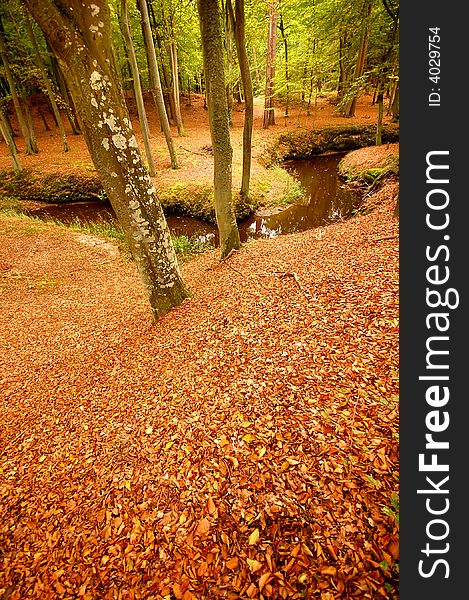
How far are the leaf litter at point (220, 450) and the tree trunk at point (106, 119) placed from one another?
1421mm

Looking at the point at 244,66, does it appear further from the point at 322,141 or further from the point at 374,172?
the point at 322,141

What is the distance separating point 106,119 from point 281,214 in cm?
1055

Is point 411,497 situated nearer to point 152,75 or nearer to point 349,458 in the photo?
point 349,458

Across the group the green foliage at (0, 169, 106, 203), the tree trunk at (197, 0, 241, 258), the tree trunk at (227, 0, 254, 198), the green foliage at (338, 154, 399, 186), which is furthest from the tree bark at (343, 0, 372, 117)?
the green foliage at (0, 169, 106, 203)

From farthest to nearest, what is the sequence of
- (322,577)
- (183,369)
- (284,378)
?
(183,369) < (284,378) < (322,577)

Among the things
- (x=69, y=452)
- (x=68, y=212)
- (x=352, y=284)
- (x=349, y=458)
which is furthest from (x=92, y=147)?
Result: (x=68, y=212)

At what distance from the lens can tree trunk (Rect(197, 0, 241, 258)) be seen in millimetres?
5359

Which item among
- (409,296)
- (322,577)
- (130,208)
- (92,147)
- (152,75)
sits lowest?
(322,577)

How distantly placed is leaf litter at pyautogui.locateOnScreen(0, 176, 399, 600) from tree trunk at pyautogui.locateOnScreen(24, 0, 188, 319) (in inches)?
55.9

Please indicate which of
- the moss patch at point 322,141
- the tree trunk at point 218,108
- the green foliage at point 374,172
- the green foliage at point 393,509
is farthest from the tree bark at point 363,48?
the green foliage at point 393,509

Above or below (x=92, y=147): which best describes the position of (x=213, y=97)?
above

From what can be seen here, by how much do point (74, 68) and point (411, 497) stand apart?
5353 mm

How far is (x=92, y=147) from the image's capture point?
4.02 m

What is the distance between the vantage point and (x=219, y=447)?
2.68 meters
